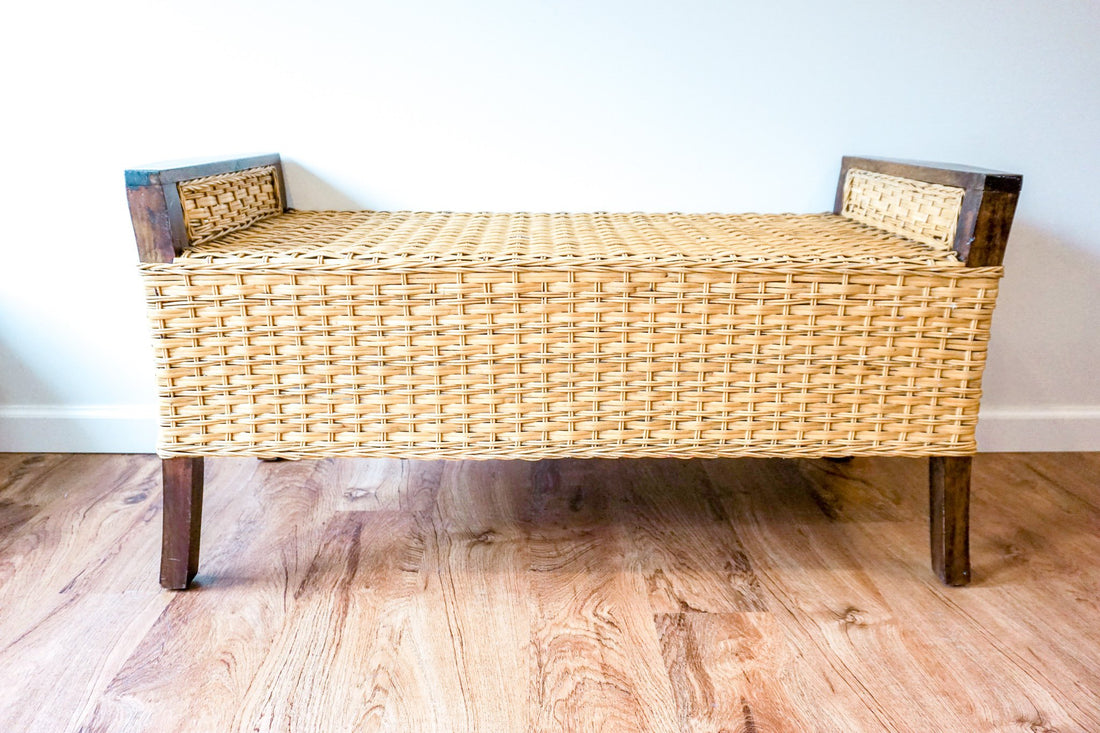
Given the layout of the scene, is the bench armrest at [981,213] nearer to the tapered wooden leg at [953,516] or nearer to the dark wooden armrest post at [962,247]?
the dark wooden armrest post at [962,247]

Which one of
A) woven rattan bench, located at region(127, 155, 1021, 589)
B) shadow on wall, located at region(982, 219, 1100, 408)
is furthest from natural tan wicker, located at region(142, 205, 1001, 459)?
shadow on wall, located at region(982, 219, 1100, 408)

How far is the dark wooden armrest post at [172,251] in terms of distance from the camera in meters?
0.81

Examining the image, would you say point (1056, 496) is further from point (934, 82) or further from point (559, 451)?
point (559, 451)

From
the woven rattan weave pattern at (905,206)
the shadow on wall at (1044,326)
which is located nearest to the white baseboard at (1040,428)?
the shadow on wall at (1044,326)

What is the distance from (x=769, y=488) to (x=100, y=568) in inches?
38.1

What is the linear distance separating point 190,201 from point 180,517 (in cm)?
38

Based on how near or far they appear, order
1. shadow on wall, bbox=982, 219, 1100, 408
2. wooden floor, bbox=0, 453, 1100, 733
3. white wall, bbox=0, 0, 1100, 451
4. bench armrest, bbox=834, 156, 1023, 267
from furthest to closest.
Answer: shadow on wall, bbox=982, 219, 1100, 408 < white wall, bbox=0, 0, 1100, 451 < bench armrest, bbox=834, 156, 1023, 267 < wooden floor, bbox=0, 453, 1100, 733

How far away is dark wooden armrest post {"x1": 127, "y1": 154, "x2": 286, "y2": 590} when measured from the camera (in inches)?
31.9

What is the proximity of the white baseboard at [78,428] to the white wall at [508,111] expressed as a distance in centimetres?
5

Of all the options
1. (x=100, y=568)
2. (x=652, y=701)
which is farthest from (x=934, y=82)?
(x=100, y=568)

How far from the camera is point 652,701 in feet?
2.42

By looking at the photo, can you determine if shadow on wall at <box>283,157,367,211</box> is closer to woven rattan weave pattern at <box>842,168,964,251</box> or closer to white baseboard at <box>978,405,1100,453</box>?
woven rattan weave pattern at <box>842,168,964,251</box>

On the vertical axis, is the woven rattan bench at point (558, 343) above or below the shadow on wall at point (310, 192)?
below

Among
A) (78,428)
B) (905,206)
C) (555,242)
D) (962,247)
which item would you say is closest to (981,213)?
(962,247)
